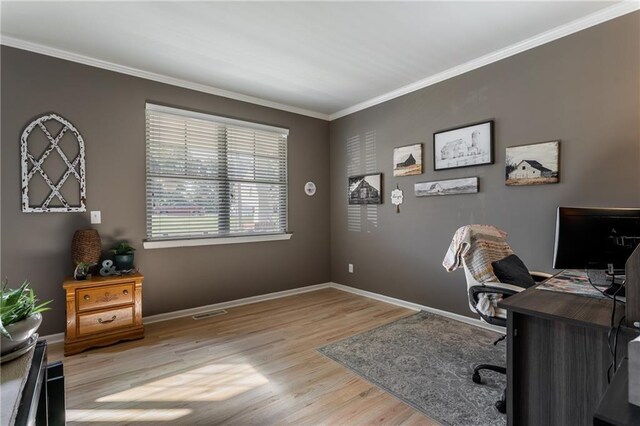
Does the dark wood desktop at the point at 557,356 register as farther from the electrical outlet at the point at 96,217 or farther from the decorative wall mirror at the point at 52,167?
the decorative wall mirror at the point at 52,167

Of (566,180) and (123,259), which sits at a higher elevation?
(566,180)

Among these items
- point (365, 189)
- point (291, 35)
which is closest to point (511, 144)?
point (365, 189)

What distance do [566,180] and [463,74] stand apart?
1435 mm

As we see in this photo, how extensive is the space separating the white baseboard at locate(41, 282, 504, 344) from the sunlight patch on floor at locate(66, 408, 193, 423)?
1.28 metres

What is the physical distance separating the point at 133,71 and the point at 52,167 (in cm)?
122

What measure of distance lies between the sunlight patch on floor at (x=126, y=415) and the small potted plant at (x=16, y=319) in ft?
3.48

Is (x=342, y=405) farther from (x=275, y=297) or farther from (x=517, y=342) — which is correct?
(x=275, y=297)

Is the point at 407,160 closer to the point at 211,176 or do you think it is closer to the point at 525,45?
the point at 525,45

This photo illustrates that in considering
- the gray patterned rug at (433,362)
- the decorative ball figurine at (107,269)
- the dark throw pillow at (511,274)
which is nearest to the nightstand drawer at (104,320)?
the decorative ball figurine at (107,269)

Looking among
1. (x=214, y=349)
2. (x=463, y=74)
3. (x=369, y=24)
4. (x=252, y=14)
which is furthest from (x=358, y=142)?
(x=214, y=349)

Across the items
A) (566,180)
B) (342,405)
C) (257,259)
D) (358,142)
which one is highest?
(358,142)

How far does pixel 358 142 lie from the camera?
429 centimetres

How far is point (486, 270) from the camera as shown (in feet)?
6.71

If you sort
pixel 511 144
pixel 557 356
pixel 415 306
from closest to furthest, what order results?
pixel 557 356 → pixel 511 144 → pixel 415 306
